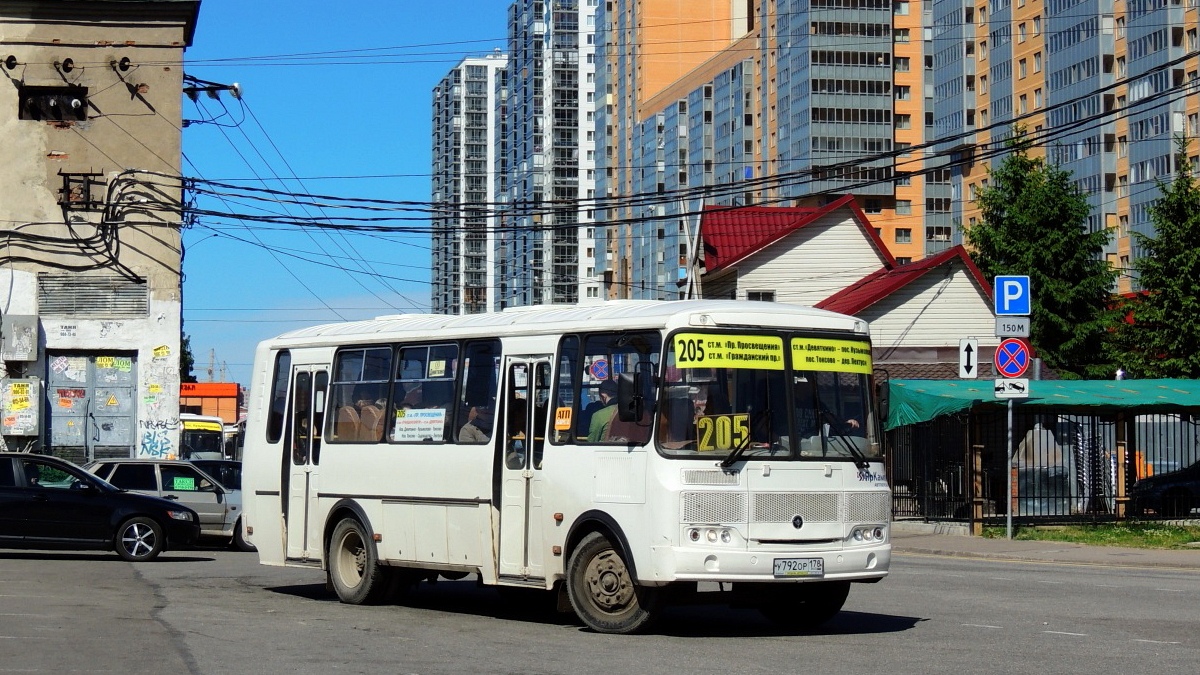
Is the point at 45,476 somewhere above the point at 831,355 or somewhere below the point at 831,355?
below

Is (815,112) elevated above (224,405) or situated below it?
above

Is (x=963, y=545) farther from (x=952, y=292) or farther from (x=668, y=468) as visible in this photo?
(x=952, y=292)

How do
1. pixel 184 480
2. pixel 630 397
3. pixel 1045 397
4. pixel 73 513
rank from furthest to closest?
pixel 1045 397 → pixel 184 480 → pixel 73 513 → pixel 630 397

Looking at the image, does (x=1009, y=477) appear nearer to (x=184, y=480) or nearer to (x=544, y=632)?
(x=184, y=480)

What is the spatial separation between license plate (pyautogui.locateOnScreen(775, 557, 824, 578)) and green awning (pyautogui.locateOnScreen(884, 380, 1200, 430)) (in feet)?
48.8

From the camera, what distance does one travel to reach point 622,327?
44.2 ft

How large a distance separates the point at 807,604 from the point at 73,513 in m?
12.5

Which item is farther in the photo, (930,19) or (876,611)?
(930,19)

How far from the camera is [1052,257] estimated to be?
54.3 meters

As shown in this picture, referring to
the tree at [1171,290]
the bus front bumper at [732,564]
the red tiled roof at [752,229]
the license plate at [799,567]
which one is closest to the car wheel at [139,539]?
the bus front bumper at [732,564]

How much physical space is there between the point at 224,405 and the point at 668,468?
150 feet

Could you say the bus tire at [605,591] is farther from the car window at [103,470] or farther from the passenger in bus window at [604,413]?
the car window at [103,470]

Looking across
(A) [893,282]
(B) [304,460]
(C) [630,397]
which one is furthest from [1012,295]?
(A) [893,282]

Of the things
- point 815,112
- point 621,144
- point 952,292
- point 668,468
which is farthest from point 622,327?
point 621,144
